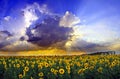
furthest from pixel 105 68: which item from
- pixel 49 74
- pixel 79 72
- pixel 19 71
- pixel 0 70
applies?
pixel 0 70

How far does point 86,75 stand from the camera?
49.1ft

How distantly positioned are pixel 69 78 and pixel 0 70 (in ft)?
17.6

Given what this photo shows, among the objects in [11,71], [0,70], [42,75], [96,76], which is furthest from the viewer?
[0,70]

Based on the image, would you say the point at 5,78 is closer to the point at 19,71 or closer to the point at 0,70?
the point at 19,71

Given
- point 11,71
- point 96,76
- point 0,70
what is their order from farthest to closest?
point 0,70, point 11,71, point 96,76

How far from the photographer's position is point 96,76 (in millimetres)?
14820

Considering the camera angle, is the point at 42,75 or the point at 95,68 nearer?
the point at 42,75

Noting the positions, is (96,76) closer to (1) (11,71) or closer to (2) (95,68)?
(2) (95,68)

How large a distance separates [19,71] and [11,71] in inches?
14.6

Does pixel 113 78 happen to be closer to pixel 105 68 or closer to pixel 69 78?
pixel 105 68

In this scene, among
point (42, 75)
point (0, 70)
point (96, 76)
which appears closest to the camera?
point (42, 75)

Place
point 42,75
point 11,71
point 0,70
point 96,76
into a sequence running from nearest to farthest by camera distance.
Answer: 1. point 42,75
2. point 96,76
3. point 11,71
4. point 0,70

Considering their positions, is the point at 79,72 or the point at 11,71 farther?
the point at 11,71

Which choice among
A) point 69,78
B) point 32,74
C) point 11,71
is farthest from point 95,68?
point 11,71
